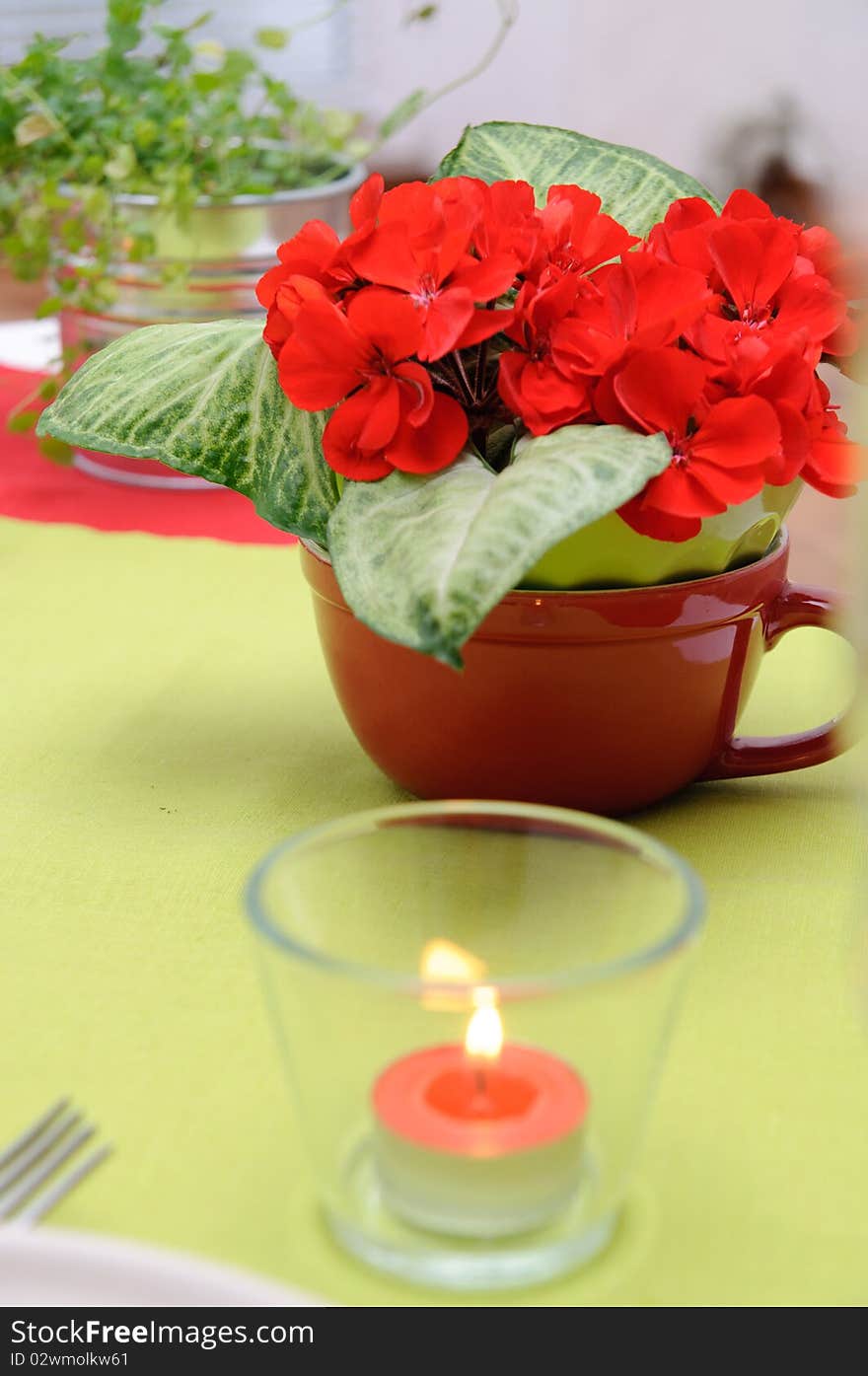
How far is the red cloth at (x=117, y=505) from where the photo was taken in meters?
0.85

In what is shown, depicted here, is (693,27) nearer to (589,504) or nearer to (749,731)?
(749,731)

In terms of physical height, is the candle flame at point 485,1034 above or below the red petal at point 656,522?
below

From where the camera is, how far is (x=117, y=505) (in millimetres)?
889

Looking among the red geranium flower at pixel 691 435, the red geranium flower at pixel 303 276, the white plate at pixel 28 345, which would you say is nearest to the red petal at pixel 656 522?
the red geranium flower at pixel 691 435

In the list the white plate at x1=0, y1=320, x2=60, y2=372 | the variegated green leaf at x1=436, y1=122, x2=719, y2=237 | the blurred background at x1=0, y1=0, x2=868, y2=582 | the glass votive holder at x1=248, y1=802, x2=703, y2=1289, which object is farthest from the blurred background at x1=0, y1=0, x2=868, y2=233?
the glass votive holder at x1=248, y1=802, x2=703, y2=1289

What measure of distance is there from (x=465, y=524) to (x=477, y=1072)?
140 mm

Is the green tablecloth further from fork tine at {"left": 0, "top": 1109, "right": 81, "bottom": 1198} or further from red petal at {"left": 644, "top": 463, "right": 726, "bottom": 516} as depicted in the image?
red petal at {"left": 644, "top": 463, "right": 726, "bottom": 516}

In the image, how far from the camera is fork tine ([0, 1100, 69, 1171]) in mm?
339

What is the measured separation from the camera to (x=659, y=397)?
1.39 feet

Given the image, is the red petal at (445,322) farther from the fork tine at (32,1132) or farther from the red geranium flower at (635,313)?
the fork tine at (32,1132)

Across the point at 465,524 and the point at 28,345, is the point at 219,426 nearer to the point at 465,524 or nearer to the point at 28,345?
the point at 465,524
